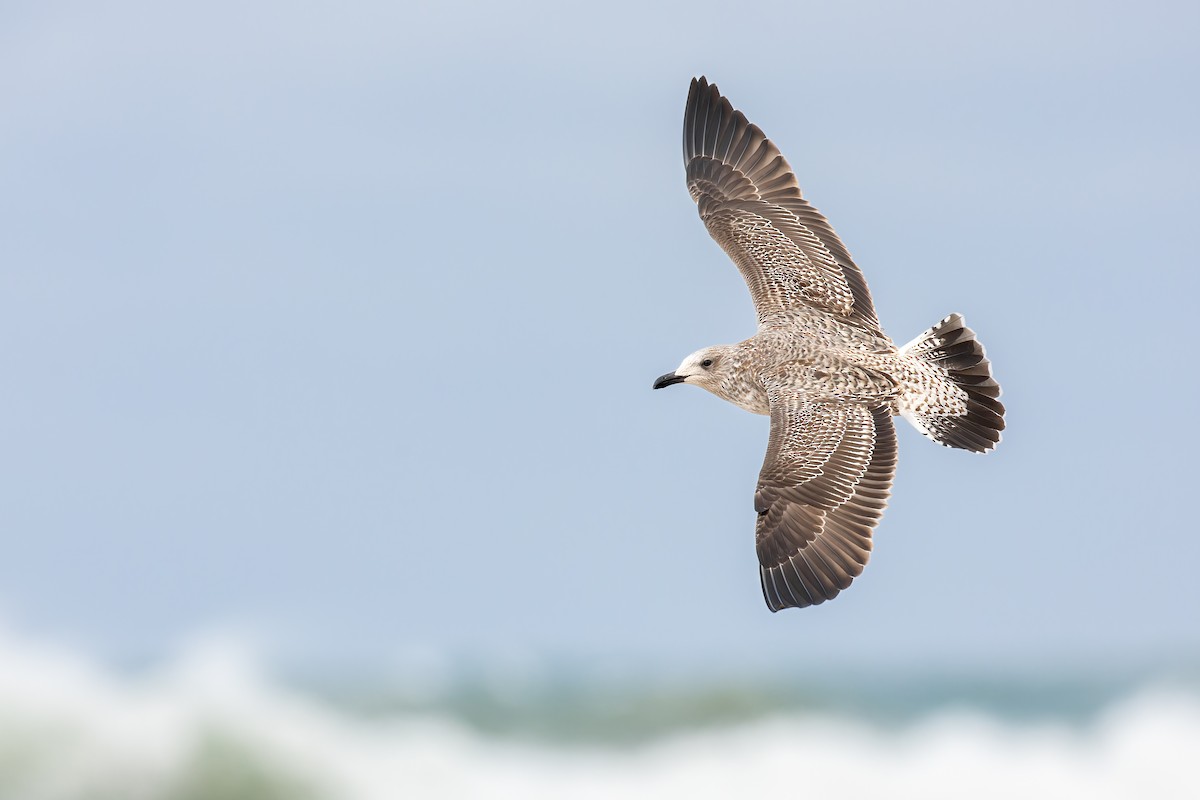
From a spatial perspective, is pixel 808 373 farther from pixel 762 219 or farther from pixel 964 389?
pixel 762 219

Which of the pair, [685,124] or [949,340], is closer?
[949,340]

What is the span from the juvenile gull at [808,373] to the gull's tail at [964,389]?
0.01 metres

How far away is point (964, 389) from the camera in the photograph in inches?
549

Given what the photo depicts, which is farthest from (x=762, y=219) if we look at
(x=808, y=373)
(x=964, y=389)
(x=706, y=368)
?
(x=964, y=389)

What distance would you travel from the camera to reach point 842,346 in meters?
13.9

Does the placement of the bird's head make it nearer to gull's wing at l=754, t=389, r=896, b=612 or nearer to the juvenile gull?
the juvenile gull

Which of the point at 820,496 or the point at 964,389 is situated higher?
the point at 964,389

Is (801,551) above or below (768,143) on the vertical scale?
below

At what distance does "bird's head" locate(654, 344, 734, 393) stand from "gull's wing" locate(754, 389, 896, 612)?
103cm

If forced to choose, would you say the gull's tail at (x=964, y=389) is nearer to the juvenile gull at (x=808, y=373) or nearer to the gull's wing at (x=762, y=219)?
the juvenile gull at (x=808, y=373)

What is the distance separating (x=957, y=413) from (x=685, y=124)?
4.17 meters

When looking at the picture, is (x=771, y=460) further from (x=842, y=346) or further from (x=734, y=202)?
(x=734, y=202)

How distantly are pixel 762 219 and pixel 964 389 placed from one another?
253 centimetres

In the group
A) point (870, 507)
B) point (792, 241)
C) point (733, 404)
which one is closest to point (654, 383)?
point (733, 404)
